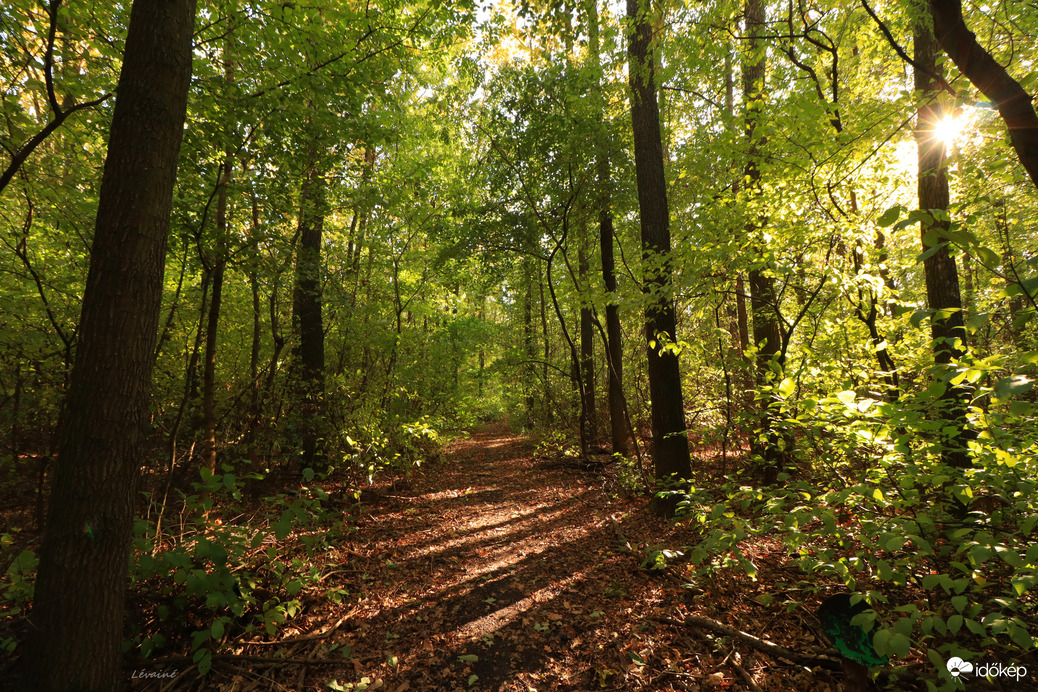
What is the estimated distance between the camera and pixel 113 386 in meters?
2.48

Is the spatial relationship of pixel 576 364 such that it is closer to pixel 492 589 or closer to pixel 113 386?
pixel 492 589

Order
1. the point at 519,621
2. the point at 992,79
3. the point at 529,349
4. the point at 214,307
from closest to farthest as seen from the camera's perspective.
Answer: the point at 992,79 < the point at 519,621 < the point at 214,307 < the point at 529,349

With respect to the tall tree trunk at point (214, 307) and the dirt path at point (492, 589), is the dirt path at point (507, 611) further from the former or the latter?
the tall tree trunk at point (214, 307)

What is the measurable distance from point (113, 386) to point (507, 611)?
12.7 ft

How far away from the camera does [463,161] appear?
1280cm

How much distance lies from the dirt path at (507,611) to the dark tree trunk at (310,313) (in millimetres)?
1706

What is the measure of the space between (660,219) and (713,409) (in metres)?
3.64

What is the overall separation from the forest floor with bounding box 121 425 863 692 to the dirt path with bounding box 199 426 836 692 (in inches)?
0.6

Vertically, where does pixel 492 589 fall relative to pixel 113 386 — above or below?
below

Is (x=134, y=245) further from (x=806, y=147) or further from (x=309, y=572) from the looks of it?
(x=806, y=147)

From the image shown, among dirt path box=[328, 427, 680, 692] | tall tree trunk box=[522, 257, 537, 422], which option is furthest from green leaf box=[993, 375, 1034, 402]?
tall tree trunk box=[522, 257, 537, 422]

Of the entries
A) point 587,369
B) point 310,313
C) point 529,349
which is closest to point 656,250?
point 587,369

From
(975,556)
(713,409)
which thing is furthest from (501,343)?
(975,556)

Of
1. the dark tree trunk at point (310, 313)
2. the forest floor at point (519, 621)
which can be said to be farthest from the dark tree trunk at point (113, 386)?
the dark tree trunk at point (310, 313)
